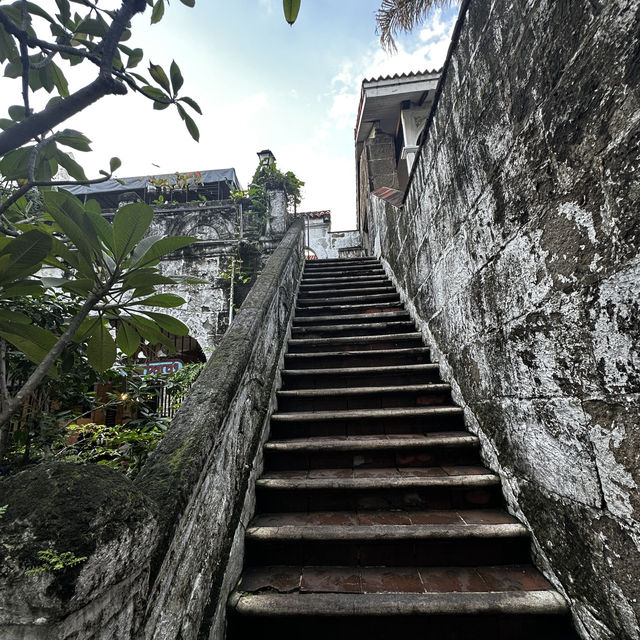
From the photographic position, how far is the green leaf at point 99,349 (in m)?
1.10

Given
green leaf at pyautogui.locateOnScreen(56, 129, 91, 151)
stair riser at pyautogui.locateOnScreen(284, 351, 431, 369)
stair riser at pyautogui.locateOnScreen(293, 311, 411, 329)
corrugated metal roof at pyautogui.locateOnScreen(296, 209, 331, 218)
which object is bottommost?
stair riser at pyautogui.locateOnScreen(284, 351, 431, 369)

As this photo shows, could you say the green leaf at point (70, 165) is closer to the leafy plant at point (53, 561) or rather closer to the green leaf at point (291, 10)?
the green leaf at point (291, 10)

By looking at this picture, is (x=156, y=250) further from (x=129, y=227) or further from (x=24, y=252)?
(x=24, y=252)

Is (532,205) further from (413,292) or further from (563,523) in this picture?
(413,292)

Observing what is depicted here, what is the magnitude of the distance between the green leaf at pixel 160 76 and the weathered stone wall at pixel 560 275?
1421 millimetres

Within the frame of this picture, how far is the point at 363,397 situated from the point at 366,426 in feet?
0.88

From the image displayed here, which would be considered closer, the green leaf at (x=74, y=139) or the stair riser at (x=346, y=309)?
the green leaf at (x=74, y=139)

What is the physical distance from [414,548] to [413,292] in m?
2.45

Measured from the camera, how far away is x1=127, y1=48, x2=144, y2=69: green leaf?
3.88 ft

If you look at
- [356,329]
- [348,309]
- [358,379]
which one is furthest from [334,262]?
[358,379]

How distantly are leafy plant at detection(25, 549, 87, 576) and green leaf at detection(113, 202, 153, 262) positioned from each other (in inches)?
27.4

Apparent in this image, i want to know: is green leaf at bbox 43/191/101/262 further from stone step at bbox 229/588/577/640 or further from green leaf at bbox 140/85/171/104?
stone step at bbox 229/588/577/640

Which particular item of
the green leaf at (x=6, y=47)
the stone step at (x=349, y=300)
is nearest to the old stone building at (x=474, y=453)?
the green leaf at (x=6, y=47)

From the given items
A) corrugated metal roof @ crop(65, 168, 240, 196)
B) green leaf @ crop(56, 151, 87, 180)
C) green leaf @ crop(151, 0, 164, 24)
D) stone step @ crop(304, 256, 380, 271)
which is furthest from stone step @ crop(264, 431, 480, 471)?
corrugated metal roof @ crop(65, 168, 240, 196)
